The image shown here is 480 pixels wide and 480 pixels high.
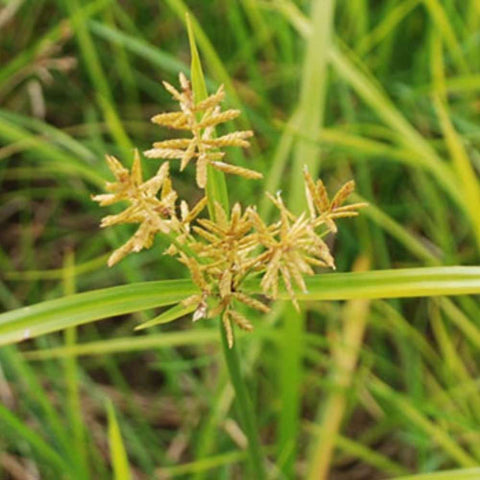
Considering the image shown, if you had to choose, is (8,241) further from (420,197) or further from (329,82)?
(420,197)

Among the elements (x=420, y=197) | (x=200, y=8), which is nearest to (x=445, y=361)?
(x=420, y=197)

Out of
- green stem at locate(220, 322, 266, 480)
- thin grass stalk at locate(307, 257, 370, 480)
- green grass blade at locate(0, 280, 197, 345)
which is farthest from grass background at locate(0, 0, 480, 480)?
green grass blade at locate(0, 280, 197, 345)

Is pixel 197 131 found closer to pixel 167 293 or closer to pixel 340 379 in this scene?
pixel 167 293

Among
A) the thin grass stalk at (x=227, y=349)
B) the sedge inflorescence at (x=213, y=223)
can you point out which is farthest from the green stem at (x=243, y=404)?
the sedge inflorescence at (x=213, y=223)

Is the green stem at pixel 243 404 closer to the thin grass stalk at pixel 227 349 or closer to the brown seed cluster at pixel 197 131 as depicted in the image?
the thin grass stalk at pixel 227 349

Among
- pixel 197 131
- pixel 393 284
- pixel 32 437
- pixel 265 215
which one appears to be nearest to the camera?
pixel 197 131

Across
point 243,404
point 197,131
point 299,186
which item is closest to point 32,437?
point 243,404
